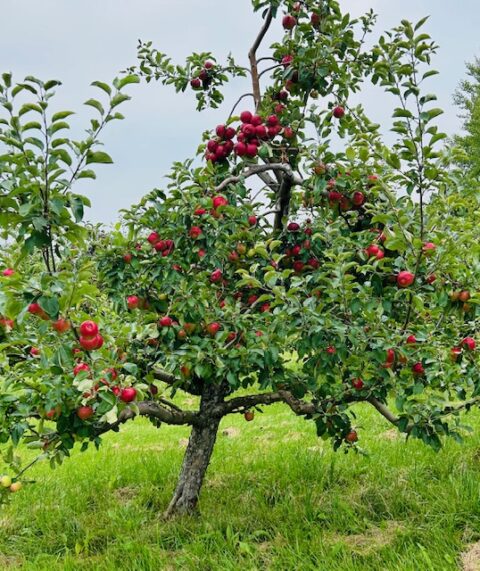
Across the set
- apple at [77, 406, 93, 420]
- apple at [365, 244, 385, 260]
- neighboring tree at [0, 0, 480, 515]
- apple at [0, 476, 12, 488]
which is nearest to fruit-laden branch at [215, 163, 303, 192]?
neighboring tree at [0, 0, 480, 515]

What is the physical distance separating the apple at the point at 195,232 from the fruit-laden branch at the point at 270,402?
41.9 inches

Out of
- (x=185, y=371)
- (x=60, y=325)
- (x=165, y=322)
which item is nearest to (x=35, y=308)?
(x=60, y=325)

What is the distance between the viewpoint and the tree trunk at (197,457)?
351 centimetres

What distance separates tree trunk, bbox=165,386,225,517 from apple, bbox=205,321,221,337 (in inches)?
29.8

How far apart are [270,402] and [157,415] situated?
0.70m

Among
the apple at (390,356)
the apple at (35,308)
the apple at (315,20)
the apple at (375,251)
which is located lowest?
the apple at (390,356)

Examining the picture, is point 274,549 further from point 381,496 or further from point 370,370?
point 370,370

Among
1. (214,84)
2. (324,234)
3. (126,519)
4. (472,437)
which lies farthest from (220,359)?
(472,437)

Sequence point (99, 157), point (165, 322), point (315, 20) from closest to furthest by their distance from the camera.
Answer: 1. point (99, 157)
2. point (165, 322)
3. point (315, 20)

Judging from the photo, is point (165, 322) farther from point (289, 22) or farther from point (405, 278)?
point (289, 22)

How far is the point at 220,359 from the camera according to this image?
105 inches

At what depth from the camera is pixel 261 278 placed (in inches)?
128

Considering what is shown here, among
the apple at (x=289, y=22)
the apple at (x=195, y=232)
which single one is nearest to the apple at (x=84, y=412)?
the apple at (x=195, y=232)

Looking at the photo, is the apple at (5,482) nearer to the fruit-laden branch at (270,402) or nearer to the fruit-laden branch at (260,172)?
the fruit-laden branch at (270,402)
